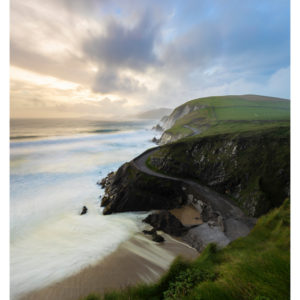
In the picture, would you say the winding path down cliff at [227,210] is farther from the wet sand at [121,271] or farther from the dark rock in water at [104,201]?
the dark rock in water at [104,201]

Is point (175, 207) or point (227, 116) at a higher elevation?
point (227, 116)

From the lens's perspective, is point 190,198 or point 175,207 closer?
point 175,207

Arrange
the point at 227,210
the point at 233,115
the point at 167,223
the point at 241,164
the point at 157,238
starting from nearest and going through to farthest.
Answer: the point at 157,238
the point at 167,223
the point at 227,210
the point at 241,164
the point at 233,115

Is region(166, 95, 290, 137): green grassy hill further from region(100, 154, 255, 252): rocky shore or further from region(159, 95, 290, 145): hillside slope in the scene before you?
region(100, 154, 255, 252): rocky shore

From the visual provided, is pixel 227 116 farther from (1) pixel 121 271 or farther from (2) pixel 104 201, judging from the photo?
(1) pixel 121 271

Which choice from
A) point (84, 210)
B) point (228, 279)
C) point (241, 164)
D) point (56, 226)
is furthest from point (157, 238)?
point (241, 164)

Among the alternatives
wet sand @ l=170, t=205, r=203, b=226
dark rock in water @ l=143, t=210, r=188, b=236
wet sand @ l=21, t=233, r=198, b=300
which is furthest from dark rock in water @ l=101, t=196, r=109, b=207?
wet sand @ l=170, t=205, r=203, b=226
